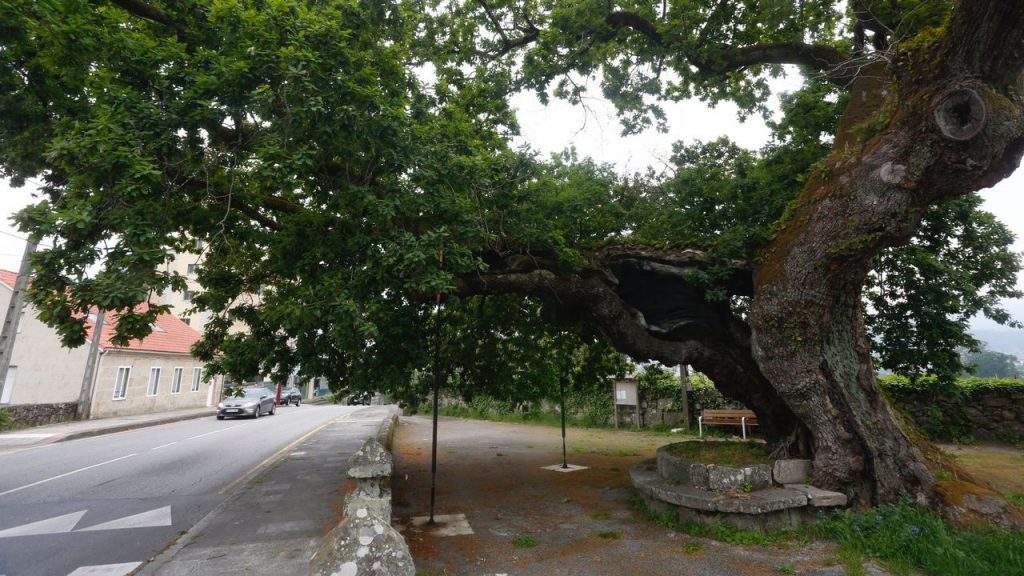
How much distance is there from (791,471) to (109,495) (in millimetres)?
10956

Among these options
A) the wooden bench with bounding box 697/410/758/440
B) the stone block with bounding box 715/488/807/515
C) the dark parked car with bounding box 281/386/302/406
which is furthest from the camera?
the dark parked car with bounding box 281/386/302/406

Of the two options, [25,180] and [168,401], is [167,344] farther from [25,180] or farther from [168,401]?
[25,180]

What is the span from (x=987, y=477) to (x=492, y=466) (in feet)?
31.0

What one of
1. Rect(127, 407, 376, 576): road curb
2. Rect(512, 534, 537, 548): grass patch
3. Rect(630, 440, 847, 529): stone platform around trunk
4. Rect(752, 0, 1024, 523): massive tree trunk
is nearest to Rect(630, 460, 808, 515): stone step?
Rect(630, 440, 847, 529): stone platform around trunk

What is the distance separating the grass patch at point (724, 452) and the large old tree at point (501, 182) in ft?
1.75

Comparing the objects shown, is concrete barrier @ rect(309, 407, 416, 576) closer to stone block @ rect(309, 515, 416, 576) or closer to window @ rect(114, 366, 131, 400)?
stone block @ rect(309, 515, 416, 576)

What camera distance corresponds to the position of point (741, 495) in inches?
243

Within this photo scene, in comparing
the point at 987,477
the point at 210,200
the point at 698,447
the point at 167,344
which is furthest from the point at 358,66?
the point at 167,344

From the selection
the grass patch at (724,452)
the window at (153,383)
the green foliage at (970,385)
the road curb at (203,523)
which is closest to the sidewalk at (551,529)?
the grass patch at (724,452)

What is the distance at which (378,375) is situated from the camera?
25.9ft

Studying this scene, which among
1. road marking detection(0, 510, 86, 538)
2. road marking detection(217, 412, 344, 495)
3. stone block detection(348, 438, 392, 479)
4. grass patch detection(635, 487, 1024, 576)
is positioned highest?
stone block detection(348, 438, 392, 479)

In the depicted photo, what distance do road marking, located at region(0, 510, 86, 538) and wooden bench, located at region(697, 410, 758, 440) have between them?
13591mm

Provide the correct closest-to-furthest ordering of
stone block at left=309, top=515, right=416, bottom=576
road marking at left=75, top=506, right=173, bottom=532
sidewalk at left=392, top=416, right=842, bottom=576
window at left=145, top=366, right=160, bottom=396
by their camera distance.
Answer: stone block at left=309, top=515, right=416, bottom=576
sidewalk at left=392, top=416, right=842, bottom=576
road marking at left=75, top=506, right=173, bottom=532
window at left=145, top=366, right=160, bottom=396

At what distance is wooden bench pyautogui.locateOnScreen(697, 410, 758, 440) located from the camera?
44.1ft
